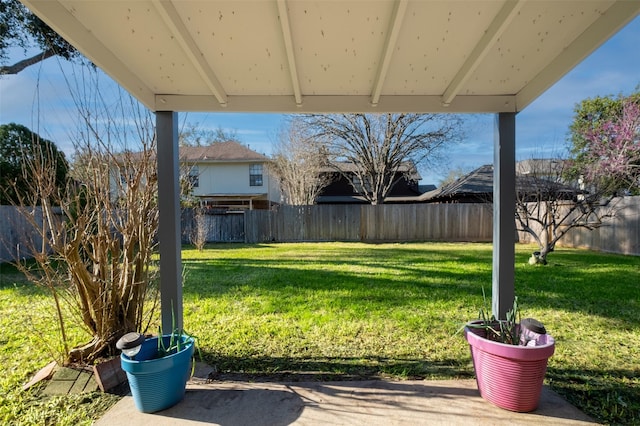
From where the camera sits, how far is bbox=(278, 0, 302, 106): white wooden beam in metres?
1.70

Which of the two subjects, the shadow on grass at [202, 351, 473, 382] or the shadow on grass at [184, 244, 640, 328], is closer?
the shadow on grass at [202, 351, 473, 382]

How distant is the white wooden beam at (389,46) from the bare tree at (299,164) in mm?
14018

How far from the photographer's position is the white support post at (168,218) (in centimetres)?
266

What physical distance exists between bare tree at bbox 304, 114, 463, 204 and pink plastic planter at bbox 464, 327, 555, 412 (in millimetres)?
13956

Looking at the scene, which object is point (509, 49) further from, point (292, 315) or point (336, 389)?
point (292, 315)

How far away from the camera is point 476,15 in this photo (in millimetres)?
1827

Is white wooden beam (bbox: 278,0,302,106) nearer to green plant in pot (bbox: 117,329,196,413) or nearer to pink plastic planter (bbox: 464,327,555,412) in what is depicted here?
green plant in pot (bbox: 117,329,196,413)

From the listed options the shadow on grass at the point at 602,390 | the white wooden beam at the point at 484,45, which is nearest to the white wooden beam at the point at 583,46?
the white wooden beam at the point at 484,45

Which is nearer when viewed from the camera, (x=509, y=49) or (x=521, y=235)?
(x=509, y=49)

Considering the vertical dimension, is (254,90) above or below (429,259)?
above

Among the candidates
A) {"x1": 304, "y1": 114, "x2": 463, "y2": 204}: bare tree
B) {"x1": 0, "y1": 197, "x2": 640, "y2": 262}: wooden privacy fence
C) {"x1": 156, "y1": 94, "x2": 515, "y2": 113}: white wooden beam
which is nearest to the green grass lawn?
{"x1": 156, "y1": 94, "x2": 515, "y2": 113}: white wooden beam

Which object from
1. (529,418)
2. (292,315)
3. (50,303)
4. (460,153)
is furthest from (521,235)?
(50,303)

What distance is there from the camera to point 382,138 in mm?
15797

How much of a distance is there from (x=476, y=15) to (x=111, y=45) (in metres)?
2.12
